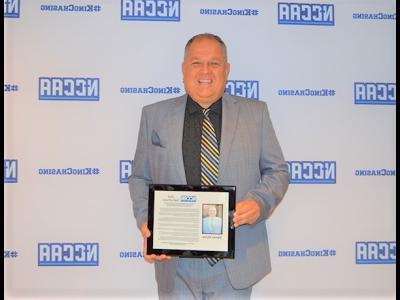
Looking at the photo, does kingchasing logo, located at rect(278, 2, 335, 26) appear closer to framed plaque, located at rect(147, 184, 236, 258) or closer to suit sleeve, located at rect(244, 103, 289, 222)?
suit sleeve, located at rect(244, 103, 289, 222)

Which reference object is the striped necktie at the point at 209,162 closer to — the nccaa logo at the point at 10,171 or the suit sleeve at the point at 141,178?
the suit sleeve at the point at 141,178

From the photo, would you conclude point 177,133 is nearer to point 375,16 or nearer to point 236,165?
point 236,165

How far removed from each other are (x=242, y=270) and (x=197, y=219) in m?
0.35

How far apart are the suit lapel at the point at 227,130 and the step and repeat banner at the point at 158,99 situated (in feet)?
1.78

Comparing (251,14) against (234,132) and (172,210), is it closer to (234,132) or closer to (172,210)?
(234,132)

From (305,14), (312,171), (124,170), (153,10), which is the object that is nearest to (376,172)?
(312,171)

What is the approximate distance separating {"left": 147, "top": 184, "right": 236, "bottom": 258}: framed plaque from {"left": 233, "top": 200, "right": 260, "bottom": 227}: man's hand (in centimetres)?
3

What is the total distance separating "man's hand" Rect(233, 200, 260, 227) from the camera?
2.01m

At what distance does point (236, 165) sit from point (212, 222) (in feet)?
1.03

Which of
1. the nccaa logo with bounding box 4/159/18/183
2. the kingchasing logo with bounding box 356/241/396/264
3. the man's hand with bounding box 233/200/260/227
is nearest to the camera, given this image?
the man's hand with bounding box 233/200/260/227

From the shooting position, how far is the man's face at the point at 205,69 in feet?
7.06

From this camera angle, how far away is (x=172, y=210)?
2.08 m

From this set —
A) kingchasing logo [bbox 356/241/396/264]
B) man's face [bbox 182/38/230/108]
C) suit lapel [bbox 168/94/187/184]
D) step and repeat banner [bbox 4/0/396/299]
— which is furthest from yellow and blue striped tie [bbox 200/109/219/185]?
kingchasing logo [bbox 356/241/396/264]

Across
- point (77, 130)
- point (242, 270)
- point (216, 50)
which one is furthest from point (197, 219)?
point (77, 130)
